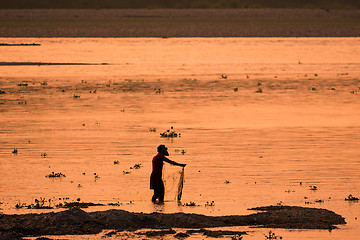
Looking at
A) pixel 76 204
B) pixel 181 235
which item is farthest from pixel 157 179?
pixel 181 235

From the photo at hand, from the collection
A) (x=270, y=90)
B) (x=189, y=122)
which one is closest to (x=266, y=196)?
(x=189, y=122)

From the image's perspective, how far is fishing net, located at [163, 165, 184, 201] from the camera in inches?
859

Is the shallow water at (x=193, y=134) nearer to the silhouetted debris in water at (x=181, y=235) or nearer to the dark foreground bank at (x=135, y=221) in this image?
the dark foreground bank at (x=135, y=221)

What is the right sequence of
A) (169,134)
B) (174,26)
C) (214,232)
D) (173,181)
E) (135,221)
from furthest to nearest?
1. (174,26)
2. (169,134)
3. (173,181)
4. (135,221)
5. (214,232)

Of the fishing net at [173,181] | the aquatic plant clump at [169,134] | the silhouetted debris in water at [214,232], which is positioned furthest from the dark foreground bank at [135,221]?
the aquatic plant clump at [169,134]

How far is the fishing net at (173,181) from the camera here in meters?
21.8

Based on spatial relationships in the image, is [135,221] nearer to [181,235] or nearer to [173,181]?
[181,235]

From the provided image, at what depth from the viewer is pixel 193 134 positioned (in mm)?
34438

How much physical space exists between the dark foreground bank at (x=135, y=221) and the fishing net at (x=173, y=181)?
262cm

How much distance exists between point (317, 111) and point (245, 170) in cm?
1720

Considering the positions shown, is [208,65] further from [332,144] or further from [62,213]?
[62,213]

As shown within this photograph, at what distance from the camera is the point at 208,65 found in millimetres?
78875

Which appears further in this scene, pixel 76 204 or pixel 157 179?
pixel 157 179

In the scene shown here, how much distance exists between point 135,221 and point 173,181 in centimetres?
704
